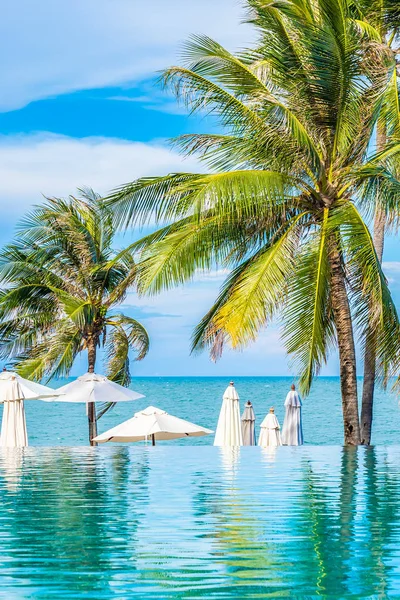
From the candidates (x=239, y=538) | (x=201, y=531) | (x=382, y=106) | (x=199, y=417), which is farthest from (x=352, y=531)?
(x=199, y=417)

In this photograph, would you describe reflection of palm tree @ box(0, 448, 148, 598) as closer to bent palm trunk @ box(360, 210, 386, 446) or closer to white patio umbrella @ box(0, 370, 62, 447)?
bent palm trunk @ box(360, 210, 386, 446)

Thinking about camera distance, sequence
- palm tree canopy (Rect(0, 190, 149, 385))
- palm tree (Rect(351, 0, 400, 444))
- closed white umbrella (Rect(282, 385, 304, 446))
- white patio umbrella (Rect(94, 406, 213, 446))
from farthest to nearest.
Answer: palm tree canopy (Rect(0, 190, 149, 385))
closed white umbrella (Rect(282, 385, 304, 446))
white patio umbrella (Rect(94, 406, 213, 446))
palm tree (Rect(351, 0, 400, 444))

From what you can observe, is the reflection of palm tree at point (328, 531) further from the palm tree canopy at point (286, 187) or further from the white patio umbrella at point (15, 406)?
the white patio umbrella at point (15, 406)

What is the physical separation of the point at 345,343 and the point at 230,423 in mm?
4949

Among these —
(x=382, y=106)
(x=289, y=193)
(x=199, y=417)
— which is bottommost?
(x=199, y=417)

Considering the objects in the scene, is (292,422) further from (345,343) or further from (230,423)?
(345,343)

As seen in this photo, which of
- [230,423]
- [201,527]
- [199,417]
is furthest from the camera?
[199,417]

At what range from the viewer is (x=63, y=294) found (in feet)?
75.2

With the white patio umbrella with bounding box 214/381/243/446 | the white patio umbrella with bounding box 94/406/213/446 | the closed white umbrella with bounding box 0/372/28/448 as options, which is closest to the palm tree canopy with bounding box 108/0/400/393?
the white patio umbrella with bounding box 94/406/213/446

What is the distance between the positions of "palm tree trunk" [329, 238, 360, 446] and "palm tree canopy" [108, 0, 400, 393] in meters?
0.14

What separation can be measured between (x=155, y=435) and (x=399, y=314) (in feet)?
21.6

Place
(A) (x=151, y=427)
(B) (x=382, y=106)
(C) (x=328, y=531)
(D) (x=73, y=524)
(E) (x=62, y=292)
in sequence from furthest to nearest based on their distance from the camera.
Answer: (E) (x=62, y=292) < (A) (x=151, y=427) < (B) (x=382, y=106) < (D) (x=73, y=524) < (C) (x=328, y=531)

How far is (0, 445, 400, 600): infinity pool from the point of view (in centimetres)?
435

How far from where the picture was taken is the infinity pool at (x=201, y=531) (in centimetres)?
435
